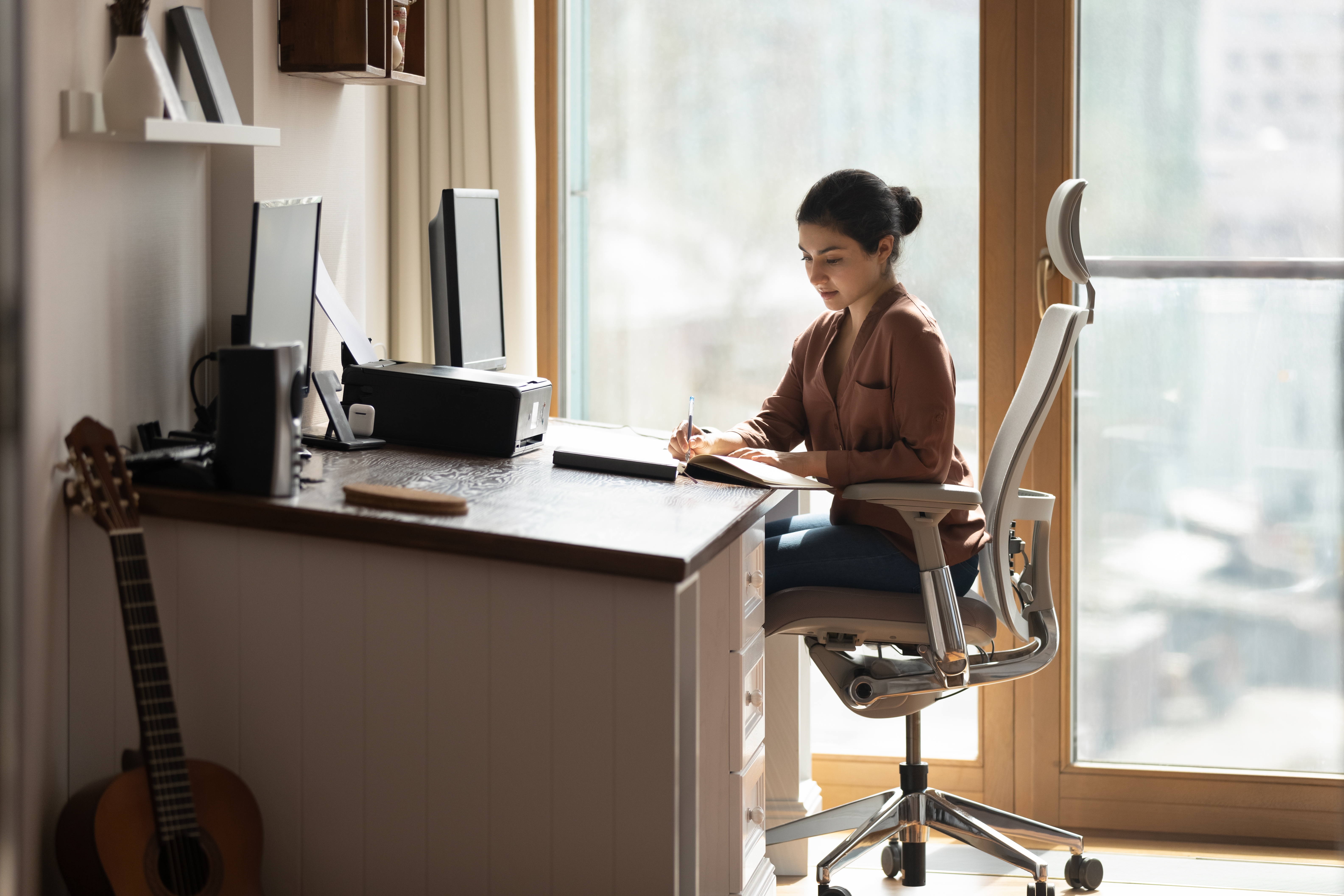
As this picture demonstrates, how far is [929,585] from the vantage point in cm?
208

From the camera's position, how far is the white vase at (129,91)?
66.7 inches

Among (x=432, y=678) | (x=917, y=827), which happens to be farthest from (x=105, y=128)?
(x=917, y=827)

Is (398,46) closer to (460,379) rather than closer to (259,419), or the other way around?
(460,379)

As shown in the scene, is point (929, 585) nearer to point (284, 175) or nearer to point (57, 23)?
point (284, 175)

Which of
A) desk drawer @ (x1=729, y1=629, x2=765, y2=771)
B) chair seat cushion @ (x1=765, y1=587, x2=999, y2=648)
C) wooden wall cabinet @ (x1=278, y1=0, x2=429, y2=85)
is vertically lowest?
desk drawer @ (x1=729, y1=629, x2=765, y2=771)

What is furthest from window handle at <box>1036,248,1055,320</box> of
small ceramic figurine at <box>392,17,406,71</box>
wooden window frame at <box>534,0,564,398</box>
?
small ceramic figurine at <box>392,17,406,71</box>

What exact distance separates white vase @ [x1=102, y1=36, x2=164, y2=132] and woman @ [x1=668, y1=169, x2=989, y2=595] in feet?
3.30

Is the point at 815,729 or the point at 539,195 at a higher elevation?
the point at 539,195

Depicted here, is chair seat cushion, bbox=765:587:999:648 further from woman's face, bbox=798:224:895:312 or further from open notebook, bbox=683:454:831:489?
woman's face, bbox=798:224:895:312

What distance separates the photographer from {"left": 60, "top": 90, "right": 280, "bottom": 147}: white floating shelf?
1.66 meters

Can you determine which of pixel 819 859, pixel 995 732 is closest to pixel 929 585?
pixel 819 859

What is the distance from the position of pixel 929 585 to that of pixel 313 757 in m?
1.00

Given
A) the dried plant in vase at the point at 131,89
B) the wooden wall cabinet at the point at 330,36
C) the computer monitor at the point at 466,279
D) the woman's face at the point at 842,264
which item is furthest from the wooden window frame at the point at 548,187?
the dried plant in vase at the point at 131,89

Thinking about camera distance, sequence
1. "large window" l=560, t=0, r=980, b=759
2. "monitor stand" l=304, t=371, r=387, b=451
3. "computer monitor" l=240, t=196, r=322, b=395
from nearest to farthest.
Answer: "computer monitor" l=240, t=196, r=322, b=395 < "monitor stand" l=304, t=371, r=387, b=451 < "large window" l=560, t=0, r=980, b=759
